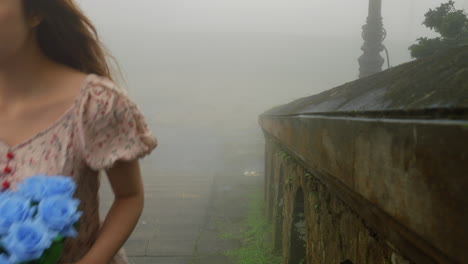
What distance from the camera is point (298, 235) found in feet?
13.8

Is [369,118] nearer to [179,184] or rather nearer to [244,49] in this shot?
[179,184]

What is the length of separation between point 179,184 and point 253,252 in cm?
537

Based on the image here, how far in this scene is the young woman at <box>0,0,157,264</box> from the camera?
134cm

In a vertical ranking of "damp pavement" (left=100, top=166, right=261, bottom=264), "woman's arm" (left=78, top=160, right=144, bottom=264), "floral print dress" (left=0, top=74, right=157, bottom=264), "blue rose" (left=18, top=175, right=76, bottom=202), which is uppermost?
"floral print dress" (left=0, top=74, right=157, bottom=264)

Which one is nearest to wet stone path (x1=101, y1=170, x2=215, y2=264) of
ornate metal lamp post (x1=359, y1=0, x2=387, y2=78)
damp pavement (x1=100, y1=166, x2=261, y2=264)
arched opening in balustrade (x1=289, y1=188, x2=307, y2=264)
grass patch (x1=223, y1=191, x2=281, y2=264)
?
damp pavement (x1=100, y1=166, x2=261, y2=264)

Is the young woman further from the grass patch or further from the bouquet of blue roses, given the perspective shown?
the grass patch

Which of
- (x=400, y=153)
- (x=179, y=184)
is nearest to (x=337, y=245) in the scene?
(x=400, y=153)

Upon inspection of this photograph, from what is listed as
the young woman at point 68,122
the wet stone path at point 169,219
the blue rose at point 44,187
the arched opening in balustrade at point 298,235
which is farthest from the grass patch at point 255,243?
the blue rose at point 44,187

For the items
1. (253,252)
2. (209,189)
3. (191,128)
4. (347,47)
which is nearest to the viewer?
(253,252)

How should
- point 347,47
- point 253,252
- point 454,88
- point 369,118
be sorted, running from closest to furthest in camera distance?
1. point 454,88
2. point 369,118
3. point 253,252
4. point 347,47

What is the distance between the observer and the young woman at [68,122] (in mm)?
1341

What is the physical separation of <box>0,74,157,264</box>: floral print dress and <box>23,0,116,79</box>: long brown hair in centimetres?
22

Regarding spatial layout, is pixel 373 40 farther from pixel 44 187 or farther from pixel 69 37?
pixel 44 187

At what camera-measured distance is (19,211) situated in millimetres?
1094
